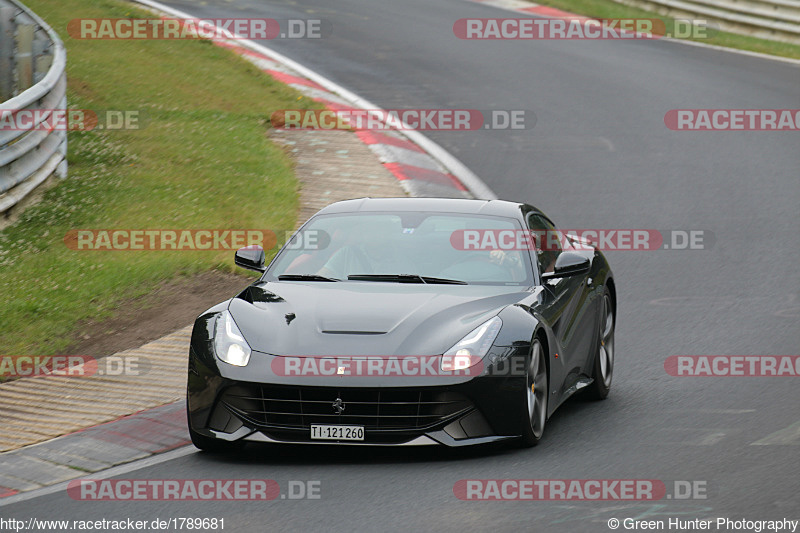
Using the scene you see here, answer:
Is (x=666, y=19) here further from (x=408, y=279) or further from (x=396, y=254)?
(x=408, y=279)

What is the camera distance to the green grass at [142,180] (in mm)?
11211

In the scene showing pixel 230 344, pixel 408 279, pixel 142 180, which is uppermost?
pixel 408 279

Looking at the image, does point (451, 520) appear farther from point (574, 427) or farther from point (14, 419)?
point (14, 419)

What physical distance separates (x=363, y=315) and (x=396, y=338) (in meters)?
0.31

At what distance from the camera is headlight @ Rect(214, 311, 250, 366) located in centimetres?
710

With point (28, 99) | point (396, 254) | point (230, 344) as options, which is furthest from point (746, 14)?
point (230, 344)

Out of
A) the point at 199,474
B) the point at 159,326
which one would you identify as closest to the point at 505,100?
the point at 159,326

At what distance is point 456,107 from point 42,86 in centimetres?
714

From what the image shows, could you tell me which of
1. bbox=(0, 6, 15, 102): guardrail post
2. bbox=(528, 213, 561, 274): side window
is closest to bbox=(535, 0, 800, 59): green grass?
bbox=(0, 6, 15, 102): guardrail post

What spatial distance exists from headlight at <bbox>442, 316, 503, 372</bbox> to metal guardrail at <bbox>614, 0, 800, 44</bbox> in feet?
66.6

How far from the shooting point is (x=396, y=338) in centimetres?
702

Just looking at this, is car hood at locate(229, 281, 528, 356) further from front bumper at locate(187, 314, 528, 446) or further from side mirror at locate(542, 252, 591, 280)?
side mirror at locate(542, 252, 591, 280)

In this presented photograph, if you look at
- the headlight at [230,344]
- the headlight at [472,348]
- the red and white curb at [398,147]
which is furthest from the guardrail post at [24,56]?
the headlight at [472,348]

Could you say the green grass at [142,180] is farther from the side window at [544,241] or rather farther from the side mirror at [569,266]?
the side mirror at [569,266]
